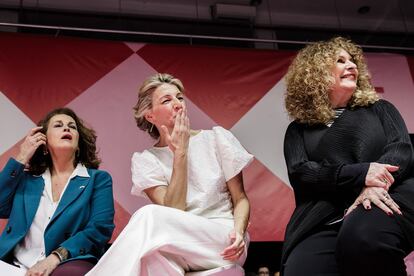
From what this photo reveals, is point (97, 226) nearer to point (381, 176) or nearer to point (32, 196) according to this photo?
point (32, 196)

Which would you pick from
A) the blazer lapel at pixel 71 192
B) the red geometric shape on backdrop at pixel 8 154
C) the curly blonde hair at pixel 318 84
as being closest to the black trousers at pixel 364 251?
the curly blonde hair at pixel 318 84

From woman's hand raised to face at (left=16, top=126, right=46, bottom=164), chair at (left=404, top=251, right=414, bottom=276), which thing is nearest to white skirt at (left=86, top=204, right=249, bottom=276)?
chair at (left=404, top=251, right=414, bottom=276)

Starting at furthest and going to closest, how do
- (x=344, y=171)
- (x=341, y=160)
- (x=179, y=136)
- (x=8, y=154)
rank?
(x=8, y=154)
(x=179, y=136)
(x=341, y=160)
(x=344, y=171)

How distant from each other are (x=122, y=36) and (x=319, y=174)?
278 cm

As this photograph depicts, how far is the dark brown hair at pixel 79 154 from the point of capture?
92.3 inches

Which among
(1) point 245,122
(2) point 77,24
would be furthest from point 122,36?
(1) point 245,122

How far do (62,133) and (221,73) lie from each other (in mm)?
1499

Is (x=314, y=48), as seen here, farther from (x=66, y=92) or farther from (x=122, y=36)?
(x=122, y=36)

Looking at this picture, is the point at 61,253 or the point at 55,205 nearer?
the point at 61,253

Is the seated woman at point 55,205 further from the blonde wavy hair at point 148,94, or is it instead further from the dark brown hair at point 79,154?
the blonde wavy hair at point 148,94

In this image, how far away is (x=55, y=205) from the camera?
216 cm

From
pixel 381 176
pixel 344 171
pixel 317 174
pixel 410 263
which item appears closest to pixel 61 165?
pixel 317 174

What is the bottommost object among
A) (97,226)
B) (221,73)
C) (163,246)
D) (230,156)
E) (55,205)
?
(163,246)

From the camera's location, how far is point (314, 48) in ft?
7.56
